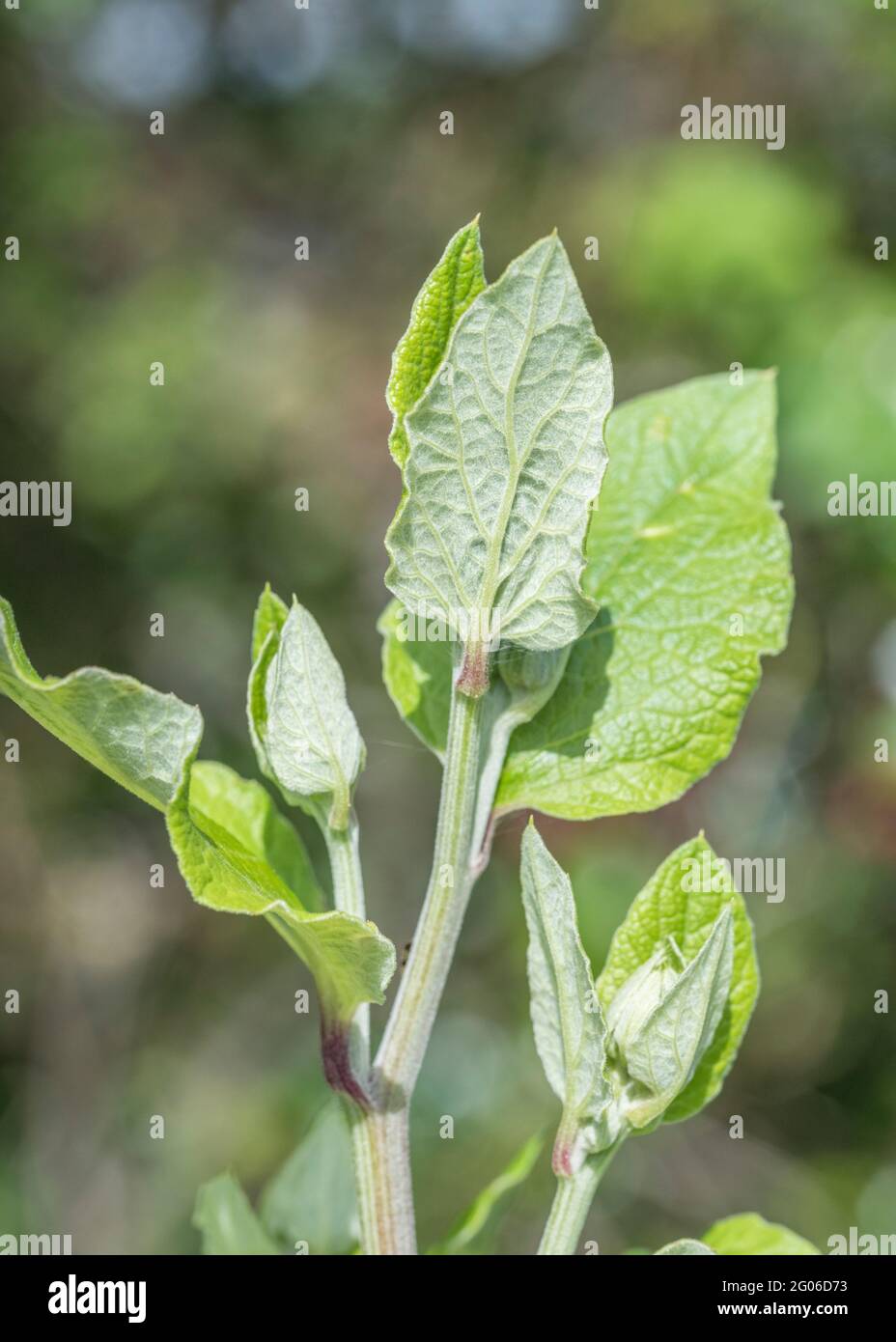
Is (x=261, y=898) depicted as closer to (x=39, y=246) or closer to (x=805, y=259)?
(x=805, y=259)

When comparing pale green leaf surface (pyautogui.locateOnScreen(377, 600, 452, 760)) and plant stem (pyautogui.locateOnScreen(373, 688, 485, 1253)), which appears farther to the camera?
pale green leaf surface (pyautogui.locateOnScreen(377, 600, 452, 760))

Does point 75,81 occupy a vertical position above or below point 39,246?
above

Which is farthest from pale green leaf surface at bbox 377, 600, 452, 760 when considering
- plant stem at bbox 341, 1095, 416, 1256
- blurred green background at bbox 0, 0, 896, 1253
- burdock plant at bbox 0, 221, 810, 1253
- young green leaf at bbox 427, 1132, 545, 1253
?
blurred green background at bbox 0, 0, 896, 1253

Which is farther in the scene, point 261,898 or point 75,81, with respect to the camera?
point 75,81

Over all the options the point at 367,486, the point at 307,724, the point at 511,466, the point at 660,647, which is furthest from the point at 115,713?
the point at 367,486

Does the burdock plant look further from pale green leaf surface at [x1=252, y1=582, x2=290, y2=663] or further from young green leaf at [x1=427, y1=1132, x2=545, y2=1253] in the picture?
young green leaf at [x1=427, y1=1132, x2=545, y2=1253]

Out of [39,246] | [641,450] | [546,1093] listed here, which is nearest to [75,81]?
[39,246]

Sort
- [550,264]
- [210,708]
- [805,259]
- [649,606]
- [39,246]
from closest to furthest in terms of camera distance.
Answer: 1. [550,264]
2. [649,606]
3. [805,259]
4. [210,708]
5. [39,246]
